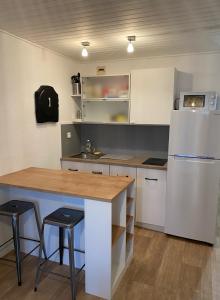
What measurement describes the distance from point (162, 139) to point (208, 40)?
140 cm

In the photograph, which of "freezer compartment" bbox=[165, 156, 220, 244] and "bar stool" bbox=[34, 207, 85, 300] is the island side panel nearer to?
"bar stool" bbox=[34, 207, 85, 300]

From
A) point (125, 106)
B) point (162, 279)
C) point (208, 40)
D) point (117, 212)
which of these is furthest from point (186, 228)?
point (208, 40)

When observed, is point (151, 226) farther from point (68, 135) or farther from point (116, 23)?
point (116, 23)

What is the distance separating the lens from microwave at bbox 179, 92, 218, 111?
2.67 m

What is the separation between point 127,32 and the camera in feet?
7.56

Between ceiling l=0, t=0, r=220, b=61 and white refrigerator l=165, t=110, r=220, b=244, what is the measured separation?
0.84m

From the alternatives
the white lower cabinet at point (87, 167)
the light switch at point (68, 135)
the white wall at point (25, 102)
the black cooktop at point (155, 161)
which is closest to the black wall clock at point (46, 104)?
the white wall at point (25, 102)

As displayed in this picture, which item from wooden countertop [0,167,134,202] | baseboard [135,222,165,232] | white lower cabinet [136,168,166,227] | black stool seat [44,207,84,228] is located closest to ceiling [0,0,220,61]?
wooden countertop [0,167,134,202]

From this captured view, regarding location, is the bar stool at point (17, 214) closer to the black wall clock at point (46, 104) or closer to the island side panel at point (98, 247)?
the island side panel at point (98, 247)

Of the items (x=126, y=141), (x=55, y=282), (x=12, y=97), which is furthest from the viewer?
(x=126, y=141)

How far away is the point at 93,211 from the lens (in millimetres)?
1840

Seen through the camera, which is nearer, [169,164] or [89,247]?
[89,247]

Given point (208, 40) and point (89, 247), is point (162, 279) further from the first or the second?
point (208, 40)

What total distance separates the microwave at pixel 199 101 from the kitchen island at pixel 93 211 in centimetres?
124
